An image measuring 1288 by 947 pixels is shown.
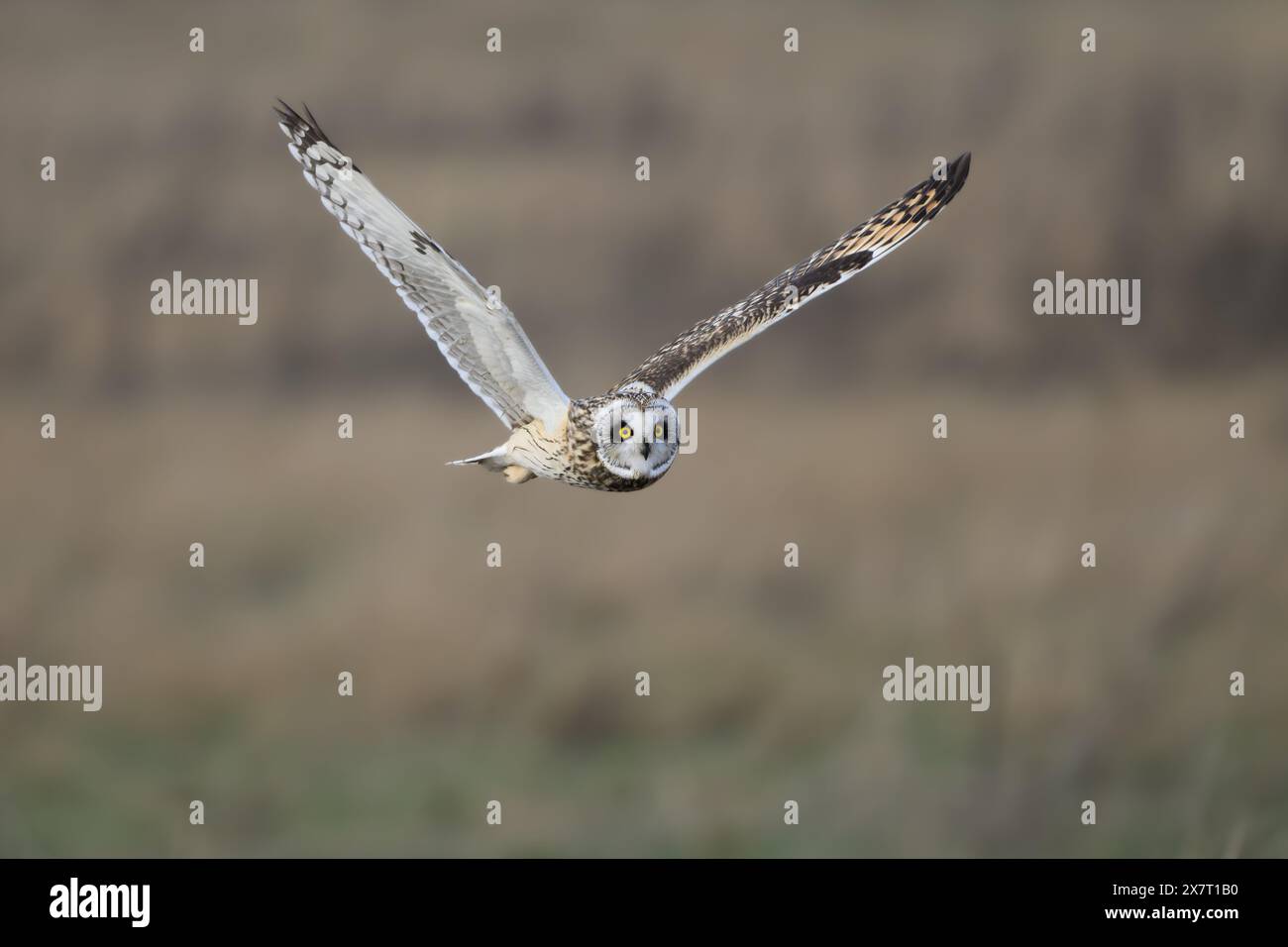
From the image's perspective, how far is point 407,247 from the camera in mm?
4449

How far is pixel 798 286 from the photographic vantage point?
208 inches

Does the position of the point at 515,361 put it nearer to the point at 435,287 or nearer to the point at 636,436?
the point at 435,287

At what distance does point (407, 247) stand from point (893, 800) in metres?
18.5

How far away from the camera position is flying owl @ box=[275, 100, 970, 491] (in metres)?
4.43

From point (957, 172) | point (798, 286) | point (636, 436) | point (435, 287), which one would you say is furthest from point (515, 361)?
point (957, 172)

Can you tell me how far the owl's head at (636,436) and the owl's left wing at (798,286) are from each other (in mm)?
198

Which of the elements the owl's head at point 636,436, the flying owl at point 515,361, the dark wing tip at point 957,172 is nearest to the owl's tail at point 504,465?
the flying owl at point 515,361

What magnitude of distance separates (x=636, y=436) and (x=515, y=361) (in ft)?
1.54

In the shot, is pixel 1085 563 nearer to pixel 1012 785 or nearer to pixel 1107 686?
pixel 1107 686

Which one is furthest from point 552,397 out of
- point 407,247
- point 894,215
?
point 894,215

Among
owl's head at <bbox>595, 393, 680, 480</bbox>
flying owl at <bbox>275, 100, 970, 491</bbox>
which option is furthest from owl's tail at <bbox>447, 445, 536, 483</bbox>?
owl's head at <bbox>595, 393, 680, 480</bbox>

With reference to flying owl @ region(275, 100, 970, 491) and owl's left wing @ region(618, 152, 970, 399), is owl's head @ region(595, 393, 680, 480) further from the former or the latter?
owl's left wing @ region(618, 152, 970, 399)

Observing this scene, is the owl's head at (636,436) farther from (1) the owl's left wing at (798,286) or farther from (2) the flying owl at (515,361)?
(1) the owl's left wing at (798,286)

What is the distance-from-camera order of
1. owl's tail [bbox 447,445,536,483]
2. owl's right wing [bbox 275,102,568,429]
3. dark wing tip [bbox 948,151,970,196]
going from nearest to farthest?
owl's right wing [bbox 275,102,568,429] < owl's tail [bbox 447,445,536,483] < dark wing tip [bbox 948,151,970,196]
